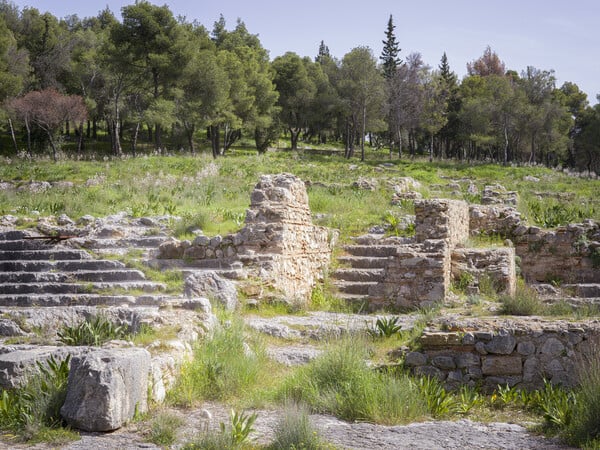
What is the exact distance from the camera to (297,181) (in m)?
13.9

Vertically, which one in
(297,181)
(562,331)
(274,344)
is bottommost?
(274,344)

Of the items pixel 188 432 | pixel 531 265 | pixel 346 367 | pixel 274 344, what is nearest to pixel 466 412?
pixel 346 367

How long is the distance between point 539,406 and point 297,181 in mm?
8760

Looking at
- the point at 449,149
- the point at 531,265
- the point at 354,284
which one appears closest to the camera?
the point at 354,284

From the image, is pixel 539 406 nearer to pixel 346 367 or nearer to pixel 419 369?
pixel 419 369

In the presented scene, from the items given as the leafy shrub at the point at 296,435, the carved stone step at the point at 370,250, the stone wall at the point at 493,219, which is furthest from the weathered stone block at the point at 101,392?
the stone wall at the point at 493,219

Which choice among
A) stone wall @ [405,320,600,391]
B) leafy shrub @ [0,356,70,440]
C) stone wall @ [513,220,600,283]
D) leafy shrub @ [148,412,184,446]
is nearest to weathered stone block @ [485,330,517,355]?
stone wall @ [405,320,600,391]

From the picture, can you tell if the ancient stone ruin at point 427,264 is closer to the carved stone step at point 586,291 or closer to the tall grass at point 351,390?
the carved stone step at point 586,291

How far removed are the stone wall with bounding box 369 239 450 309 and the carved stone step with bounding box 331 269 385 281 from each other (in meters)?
1.61

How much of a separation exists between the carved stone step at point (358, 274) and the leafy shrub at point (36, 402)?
871 cm

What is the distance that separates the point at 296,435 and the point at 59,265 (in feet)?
34.5

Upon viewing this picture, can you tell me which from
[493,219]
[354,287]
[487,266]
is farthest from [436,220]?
[493,219]

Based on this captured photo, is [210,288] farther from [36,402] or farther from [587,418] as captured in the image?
[587,418]

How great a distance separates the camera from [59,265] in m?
13.5
